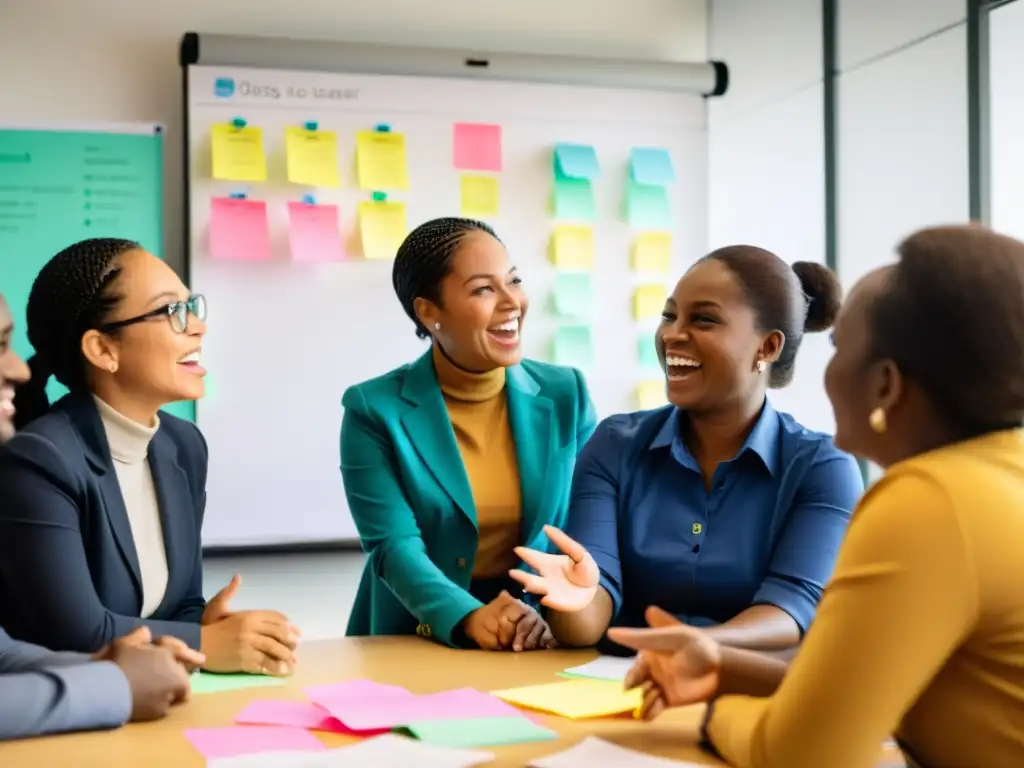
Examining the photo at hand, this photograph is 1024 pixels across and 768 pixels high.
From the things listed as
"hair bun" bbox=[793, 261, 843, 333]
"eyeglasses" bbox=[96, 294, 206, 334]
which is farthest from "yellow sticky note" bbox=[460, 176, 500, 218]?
"eyeglasses" bbox=[96, 294, 206, 334]

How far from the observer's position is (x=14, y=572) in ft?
5.41

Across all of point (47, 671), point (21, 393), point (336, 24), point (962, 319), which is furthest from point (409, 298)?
point (336, 24)

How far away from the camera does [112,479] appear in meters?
1.77

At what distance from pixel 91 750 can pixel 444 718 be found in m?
0.43

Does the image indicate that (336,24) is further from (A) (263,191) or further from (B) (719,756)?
(B) (719,756)

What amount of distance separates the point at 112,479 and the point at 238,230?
1808mm

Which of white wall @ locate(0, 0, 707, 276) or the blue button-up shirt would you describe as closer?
the blue button-up shirt

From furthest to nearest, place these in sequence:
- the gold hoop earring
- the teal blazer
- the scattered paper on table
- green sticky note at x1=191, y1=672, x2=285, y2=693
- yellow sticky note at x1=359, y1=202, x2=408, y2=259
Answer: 1. yellow sticky note at x1=359, y1=202, x2=408, y2=259
2. the teal blazer
3. green sticky note at x1=191, y1=672, x2=285, y2=693
4. the scattered paper on table
5. the gold hoop earring

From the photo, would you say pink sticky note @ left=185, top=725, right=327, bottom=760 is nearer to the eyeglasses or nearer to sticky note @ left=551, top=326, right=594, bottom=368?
the eyeglasses

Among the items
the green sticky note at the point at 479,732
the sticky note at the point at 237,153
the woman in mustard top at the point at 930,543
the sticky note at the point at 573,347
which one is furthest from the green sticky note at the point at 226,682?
the sticky note at the point at 573,347

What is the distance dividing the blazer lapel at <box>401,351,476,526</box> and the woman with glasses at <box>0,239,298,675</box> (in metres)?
0.40

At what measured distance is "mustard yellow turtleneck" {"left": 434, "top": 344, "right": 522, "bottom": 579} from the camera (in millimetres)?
2180

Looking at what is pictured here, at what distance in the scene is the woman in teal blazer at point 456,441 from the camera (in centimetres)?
211

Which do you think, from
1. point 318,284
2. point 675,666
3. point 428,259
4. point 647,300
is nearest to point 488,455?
point 428,259
